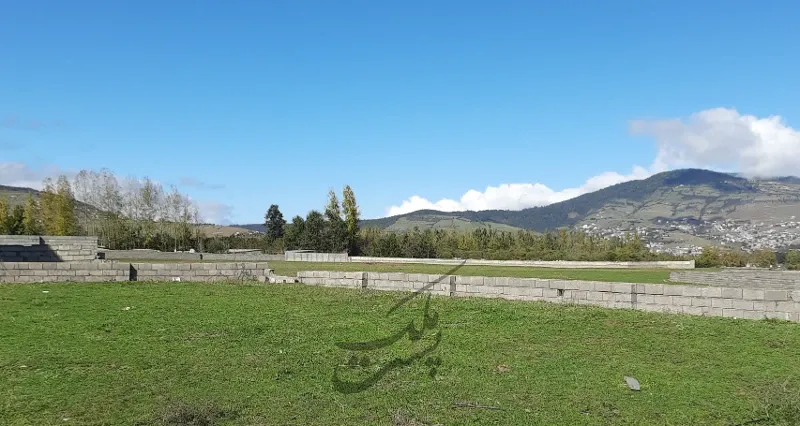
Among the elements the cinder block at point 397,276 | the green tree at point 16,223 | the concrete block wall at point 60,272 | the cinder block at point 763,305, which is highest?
the green tree at point 16,223

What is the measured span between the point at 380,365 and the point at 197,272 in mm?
14510

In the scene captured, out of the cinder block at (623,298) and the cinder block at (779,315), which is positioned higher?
the cinder block at (623,298)

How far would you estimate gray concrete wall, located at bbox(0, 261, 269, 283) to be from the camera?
20.5 metres

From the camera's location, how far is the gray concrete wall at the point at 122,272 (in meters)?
20.5

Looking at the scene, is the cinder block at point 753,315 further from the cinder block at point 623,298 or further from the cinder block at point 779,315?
the cinder block at point 623,298

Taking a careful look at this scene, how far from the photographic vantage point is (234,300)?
17844 mm

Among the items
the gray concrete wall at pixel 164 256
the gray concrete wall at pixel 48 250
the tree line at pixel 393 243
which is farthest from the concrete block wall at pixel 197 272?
the tree line at pixel 393 243

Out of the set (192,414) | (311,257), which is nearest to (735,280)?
(192,414)

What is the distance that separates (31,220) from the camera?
8312 centimetres

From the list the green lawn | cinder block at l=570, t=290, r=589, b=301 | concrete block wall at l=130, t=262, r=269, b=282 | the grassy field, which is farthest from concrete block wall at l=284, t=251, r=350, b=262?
cinder block at l=570, t=290, r=589, b=301

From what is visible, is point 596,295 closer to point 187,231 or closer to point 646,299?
point 646,299

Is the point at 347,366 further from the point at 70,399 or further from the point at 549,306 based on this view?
the point at 549,306

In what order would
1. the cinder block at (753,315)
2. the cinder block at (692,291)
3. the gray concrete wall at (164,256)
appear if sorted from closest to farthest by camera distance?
the cinder block at (753,315) < the cinder block at (692,291) < the gray concrete wall at (164,256)

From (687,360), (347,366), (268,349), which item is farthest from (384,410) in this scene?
(687,360)
